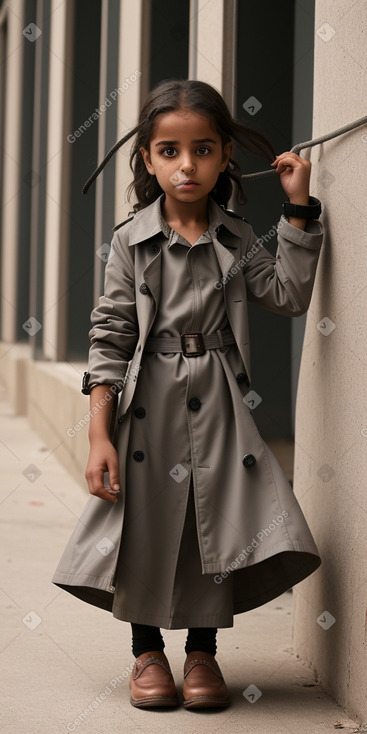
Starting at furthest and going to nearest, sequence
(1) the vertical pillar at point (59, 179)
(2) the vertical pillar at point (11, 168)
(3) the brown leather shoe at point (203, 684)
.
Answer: (2) the vertical pillar at point (11, 168) < (1) the vertical pillar at point (59, 179) < (3) the brown leather shoe at point (203, 684)

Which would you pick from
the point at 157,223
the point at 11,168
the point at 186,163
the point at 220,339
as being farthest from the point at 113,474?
the point at 11,168

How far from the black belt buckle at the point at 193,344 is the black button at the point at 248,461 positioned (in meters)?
0.29

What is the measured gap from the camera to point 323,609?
9.39 feet

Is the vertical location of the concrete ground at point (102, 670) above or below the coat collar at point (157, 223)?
below

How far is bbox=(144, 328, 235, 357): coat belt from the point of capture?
2719 mm

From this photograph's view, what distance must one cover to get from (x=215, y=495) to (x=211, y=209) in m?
0.74

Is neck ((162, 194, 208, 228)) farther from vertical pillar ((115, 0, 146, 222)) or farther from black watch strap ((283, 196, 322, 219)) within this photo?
vertical pillar ((115, 0, 146, 222))

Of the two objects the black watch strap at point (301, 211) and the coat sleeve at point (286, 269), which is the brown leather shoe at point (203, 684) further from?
the black watch strap at point (301, 211)

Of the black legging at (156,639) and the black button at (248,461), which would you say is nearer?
the black button at (248,461)

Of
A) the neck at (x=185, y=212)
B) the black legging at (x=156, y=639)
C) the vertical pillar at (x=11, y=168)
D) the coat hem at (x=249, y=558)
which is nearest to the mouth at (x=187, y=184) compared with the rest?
the neck at (x=185, y=212)

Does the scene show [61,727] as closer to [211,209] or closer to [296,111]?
[211,209]

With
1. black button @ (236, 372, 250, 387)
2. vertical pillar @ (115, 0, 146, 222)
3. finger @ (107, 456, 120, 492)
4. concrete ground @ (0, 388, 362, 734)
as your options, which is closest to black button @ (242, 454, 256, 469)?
black button @ (236, 372, 250, 387)

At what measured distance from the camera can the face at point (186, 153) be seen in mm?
2656

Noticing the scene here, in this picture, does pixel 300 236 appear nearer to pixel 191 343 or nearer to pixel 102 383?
pixel 191 343
